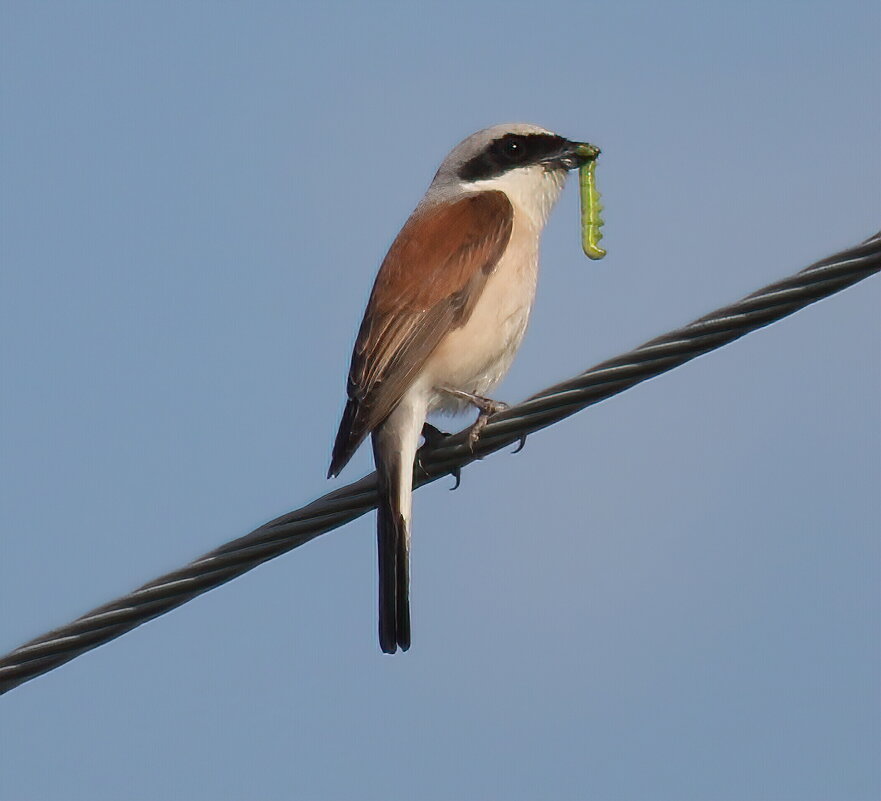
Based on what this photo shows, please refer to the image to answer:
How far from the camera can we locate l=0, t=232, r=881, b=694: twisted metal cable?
3.45 meters

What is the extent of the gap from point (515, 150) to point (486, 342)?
4.19ft

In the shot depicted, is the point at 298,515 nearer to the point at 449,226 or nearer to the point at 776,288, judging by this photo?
the point at 776,288

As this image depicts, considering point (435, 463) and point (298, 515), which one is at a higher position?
point (435, 463)

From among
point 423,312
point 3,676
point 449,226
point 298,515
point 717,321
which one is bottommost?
point 3,676

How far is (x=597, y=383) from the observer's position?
3.66 m

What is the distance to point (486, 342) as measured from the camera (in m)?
5.51

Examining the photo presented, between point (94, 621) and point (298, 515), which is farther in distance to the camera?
point (298, 515)

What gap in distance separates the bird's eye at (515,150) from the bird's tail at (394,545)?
1933 millimetres

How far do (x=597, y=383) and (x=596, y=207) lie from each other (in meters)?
2.55

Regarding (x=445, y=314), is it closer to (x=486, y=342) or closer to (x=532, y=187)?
(x=486, y=342)

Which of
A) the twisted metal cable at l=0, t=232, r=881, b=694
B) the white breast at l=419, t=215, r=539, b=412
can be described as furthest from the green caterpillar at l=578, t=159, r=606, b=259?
the twisted metal cable at l=0, t=232, r=881, b=694

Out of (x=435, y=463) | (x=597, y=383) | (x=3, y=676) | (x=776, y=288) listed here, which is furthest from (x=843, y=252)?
(x=3, y=676)

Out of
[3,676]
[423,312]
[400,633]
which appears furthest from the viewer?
[423,312]

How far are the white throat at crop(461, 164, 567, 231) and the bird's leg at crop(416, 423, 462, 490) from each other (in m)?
1.08
